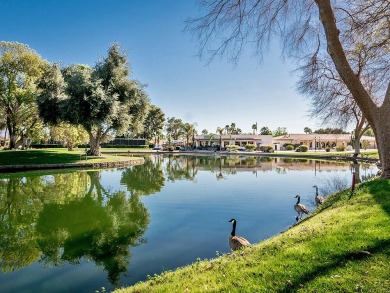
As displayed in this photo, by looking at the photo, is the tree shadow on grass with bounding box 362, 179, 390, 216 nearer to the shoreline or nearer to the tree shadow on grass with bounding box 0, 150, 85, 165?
the shoreline

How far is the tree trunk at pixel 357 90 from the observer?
7.93m

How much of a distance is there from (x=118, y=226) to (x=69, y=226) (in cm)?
144

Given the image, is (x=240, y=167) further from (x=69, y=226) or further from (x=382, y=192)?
(x=69, y=226)

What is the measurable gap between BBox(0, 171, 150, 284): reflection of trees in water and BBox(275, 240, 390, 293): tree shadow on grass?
3.19 metres

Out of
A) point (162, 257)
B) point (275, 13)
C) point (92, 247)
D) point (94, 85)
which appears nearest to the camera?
point (162, 257)

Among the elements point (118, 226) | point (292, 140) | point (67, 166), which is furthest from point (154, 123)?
point (118, 226)

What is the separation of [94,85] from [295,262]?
86.7ft

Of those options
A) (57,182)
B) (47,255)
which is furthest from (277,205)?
(57,182)

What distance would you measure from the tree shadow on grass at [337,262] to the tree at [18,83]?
110ft

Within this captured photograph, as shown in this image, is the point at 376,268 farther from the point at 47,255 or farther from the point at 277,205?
the point at 277,205

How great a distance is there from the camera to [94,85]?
26.9 metres

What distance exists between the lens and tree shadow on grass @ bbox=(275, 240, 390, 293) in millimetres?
3478

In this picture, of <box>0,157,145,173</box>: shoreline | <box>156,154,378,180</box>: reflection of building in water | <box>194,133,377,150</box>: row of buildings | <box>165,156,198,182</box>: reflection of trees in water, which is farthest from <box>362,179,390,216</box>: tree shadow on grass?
<box>194,133,377,150</box>: row of buildings

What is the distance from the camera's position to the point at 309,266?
391cm
